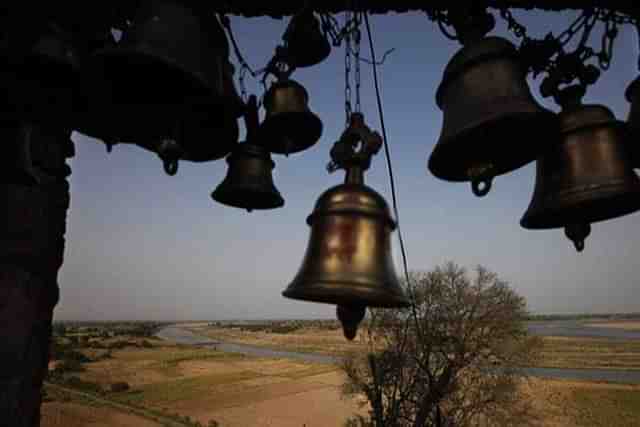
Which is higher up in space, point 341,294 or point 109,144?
point 109,144

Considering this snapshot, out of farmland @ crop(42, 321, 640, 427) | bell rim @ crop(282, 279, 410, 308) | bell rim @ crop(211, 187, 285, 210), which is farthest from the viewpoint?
farmland @ crop(42, 321, 640, 427)

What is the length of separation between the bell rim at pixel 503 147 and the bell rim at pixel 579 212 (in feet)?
0.88

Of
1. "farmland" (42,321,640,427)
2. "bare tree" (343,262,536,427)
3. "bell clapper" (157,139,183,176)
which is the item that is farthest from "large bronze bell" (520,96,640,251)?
"farmland" (42,321,640,427)

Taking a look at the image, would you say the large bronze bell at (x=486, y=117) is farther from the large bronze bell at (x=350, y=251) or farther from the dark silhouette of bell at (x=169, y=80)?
the dark silhouette of bell at (x=169, y=80)

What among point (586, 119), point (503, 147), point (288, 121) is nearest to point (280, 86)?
point (288, 121)

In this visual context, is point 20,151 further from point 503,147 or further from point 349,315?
point 503,147

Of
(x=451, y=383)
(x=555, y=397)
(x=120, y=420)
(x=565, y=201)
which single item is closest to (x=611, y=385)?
(x=555, y=397)

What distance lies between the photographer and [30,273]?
2051mm

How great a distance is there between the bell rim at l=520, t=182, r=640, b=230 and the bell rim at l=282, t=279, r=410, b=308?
0.81 meters

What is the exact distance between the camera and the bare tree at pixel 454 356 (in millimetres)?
15680

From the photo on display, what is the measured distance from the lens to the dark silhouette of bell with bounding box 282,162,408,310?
1.74m

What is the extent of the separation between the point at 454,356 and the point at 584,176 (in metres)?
18.2

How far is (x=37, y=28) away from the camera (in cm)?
153

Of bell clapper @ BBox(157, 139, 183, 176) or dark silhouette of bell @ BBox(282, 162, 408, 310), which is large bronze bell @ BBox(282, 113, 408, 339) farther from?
bell clapper @ BBox(157, 139, 183, 176)
